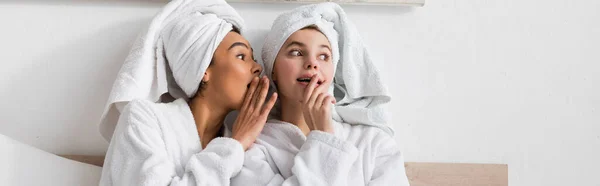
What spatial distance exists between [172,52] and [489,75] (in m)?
0.85

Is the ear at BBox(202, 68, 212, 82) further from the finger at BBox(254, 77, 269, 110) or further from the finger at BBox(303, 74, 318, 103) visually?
the finger at BBox(303, 74, 318, 103)

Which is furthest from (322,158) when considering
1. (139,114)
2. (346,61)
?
(139,114)

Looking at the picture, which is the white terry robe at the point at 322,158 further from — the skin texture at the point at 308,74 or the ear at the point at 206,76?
the ear at the point at 206,76

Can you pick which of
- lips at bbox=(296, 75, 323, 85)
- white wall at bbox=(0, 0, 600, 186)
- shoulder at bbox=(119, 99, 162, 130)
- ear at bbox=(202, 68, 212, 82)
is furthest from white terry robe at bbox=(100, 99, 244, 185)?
white wall at bbox=(0, 0, 600, 186)

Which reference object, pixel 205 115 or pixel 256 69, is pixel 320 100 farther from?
pixel 205 115

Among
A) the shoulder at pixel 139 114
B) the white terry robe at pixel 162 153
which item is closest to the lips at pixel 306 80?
the white terry robe at pixel 162 153

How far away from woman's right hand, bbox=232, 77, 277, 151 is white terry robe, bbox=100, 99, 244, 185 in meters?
0.06

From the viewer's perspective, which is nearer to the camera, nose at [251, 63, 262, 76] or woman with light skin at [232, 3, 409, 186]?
woman with light skin at [232, 3, 409, 186]

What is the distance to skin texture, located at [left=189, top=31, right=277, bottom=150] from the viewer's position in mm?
1426

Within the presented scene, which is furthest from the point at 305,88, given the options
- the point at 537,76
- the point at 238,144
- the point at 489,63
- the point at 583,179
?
the point at 583,179

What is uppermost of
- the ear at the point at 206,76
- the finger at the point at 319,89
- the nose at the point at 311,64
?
the nose at the point at 311,64

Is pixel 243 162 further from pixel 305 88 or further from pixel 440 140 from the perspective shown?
pixel 440 140

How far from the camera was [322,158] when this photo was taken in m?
1.33

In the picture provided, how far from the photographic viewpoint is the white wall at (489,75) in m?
1.67
